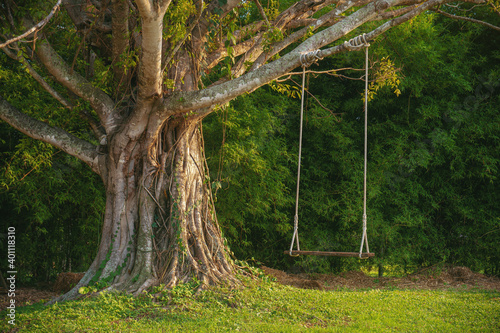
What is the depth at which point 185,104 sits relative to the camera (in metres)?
3.99

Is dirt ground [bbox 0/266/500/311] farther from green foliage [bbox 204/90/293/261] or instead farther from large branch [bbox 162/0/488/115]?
large branch [bbox 162/0/488/115]

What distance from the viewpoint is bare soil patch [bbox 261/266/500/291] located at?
5902 mm

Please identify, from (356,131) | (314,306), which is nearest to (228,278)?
(314,306)

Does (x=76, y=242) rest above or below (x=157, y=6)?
below

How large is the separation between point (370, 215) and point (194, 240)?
3.19m

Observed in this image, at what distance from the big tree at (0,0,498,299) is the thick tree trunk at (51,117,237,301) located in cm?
1

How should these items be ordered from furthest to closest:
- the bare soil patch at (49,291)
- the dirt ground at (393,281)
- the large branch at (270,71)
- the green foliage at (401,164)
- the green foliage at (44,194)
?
the green foliage at (401,164)
the dirt ground at (393,281)
the green foliage at (44,194)
the bare soil patch at (49,291)
the large branch at (270,71)

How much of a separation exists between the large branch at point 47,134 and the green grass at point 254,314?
142 cm

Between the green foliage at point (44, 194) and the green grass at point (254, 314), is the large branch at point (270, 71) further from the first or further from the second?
the green grass at point (254, 314)

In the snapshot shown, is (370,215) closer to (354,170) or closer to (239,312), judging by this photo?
(354,170)

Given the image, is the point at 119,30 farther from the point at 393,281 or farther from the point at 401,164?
the point at 393,281

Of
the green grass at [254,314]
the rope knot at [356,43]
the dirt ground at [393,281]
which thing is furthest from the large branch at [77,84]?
the rope knot at [356,43]

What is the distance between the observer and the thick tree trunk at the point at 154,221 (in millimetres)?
4145

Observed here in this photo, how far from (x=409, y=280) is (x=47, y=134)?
16.9 ft
